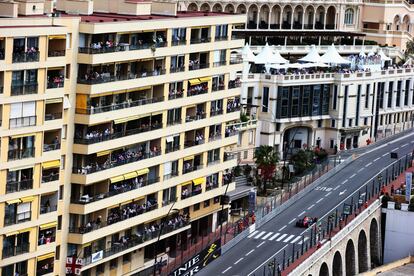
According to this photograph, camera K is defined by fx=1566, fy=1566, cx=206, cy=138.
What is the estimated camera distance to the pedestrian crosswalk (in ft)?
550

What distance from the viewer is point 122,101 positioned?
5586 inches

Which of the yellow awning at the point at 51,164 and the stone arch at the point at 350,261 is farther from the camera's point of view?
the stone arch at the point at 350,261

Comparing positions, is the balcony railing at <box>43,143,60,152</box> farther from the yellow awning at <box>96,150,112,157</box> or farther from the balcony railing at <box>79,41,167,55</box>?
the balcony railing at <box>79,41,167,55</box>

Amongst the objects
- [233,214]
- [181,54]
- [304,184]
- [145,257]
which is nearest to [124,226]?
[145,257]

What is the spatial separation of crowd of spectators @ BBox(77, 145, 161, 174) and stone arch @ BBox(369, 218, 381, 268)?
1831 inches

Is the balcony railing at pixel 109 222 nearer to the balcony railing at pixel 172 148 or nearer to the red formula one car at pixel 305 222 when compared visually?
the balcony railing at pixel 172 148

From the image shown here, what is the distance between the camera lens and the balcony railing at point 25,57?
126 meters

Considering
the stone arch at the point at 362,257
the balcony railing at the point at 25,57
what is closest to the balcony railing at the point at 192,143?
the balcony railing at the point at 25,57

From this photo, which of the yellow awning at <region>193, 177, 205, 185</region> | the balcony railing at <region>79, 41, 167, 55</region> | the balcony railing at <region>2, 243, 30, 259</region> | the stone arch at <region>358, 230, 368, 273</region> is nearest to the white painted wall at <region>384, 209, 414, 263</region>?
the stone arch at <region>358, 230, 368, 273</region>

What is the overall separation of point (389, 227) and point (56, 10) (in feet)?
203

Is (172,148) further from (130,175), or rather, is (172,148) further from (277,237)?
(277,237)

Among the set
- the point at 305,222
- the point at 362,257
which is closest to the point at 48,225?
the point at 305,222

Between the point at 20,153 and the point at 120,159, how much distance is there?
1595 centimetres

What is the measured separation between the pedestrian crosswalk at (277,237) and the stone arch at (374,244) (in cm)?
2010
